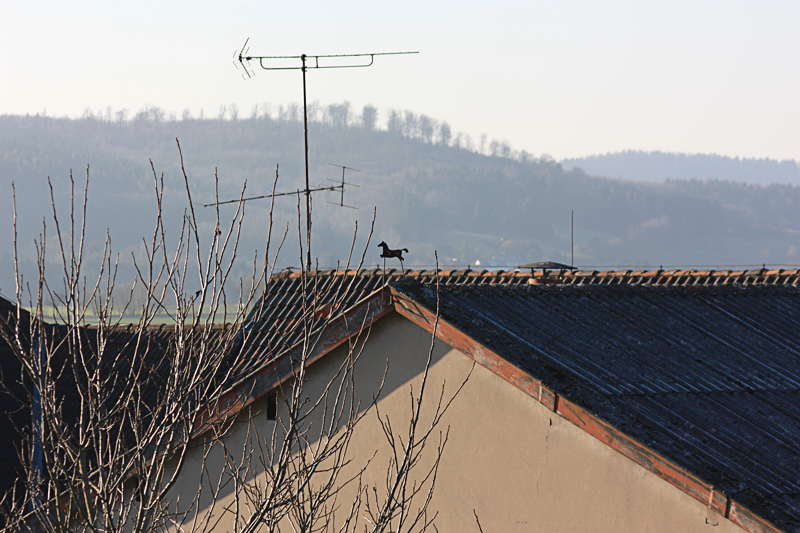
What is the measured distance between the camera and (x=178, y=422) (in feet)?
16.7

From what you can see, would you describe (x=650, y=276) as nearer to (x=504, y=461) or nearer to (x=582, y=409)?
(x=504, y=461)

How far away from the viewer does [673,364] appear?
7406 mm

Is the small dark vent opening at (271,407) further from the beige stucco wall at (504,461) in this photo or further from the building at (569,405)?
the beige stucco wall at (504,461)

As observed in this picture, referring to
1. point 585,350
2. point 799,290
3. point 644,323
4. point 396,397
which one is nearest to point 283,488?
point 396,397

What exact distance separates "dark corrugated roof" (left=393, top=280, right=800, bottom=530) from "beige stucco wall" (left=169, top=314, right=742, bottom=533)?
274 millimetres

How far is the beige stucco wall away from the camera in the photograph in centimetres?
564

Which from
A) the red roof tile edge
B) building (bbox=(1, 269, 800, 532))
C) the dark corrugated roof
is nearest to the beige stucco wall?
building (bbox=(1, 269, 800, 532))

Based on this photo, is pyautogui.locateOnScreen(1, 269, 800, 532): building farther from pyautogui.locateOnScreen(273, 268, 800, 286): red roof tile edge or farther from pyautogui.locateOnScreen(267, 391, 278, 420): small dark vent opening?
pyautogui.locateOnScreen(273, 268, 800, 286): red roof tile edge

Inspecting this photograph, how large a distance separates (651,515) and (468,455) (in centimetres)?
154

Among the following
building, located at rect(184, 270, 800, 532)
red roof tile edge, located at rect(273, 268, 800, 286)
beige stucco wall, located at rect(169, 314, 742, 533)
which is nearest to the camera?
building, located at rect(184, 270, 800, 532)

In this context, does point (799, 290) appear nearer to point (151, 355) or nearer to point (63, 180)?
point (151, 355)

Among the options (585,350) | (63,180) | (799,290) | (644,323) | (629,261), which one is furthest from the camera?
(629,261)

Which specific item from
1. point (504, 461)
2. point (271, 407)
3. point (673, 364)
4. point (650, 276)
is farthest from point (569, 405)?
point (650, 276)

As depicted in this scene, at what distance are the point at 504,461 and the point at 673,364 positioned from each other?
A: 6.95 ft
